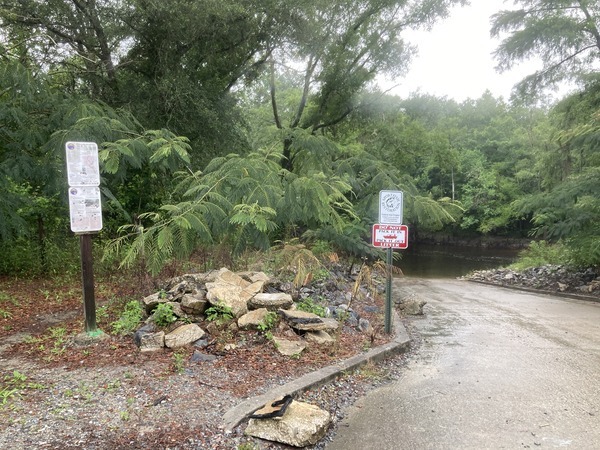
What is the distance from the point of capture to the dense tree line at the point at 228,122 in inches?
252

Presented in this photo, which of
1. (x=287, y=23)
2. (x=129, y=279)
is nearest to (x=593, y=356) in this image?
(x=129, y=279)

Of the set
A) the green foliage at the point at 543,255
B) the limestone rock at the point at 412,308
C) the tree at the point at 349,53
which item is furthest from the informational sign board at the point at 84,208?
the green foliage at the point at 543,255

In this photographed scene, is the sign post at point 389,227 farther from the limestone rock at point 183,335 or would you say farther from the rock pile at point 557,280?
the rock pile at point 557,280

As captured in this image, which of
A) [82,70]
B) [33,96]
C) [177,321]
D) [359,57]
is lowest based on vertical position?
[177,321]

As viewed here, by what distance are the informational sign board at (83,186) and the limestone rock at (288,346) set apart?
247cm

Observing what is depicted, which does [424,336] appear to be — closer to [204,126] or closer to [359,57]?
[204,126]

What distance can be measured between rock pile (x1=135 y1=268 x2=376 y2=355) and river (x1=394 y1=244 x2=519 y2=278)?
832 inches

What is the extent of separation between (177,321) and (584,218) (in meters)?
13.1

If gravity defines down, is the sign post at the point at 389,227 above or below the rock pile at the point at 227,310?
above

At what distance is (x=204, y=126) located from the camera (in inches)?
425

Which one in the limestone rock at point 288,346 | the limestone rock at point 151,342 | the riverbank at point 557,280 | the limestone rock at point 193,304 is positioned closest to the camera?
the limestone rock at point 151,342

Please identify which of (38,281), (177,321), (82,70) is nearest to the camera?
(177,321)

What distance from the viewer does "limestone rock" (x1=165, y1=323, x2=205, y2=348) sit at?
14.9 feet

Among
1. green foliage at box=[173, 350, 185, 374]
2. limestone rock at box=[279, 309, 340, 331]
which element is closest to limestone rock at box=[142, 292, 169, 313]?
green foliage at box=[173, 350, 185, 374]
